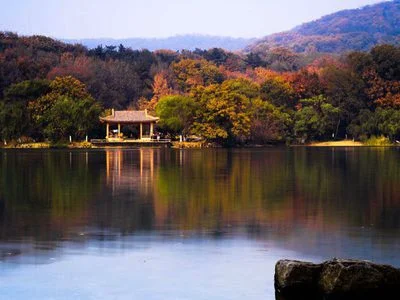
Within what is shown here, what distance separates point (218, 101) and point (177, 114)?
3.63 m

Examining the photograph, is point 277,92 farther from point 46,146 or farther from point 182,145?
point 46,146

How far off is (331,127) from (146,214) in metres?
50.9

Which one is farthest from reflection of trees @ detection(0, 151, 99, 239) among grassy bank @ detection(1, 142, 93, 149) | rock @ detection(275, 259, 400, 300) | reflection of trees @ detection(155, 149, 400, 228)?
grassy bank @ detection(1, 142, 93, 149)

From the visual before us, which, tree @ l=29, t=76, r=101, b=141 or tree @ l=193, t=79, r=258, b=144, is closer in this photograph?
tree @ l=29, t=76, r=101, b=141

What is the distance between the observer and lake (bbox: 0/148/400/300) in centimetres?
1012

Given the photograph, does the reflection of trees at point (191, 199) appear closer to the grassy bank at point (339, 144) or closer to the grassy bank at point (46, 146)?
the grassy bank at point (46, 146)

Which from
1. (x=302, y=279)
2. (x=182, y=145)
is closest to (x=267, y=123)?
(x=182, y=145)

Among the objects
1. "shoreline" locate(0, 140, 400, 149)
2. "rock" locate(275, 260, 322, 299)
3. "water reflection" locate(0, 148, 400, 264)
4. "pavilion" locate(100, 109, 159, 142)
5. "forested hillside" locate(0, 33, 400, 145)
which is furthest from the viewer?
"pavilion" locate(100, 109, 159, 142)

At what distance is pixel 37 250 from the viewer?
12.4 metres

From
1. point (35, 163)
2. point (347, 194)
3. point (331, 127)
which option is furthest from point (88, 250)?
point (331, 127)

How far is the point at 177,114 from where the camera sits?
62.6 m

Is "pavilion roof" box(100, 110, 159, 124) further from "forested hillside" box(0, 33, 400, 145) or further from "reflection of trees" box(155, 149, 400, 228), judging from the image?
"reflection of trees" box(155, 149, 400, 228)

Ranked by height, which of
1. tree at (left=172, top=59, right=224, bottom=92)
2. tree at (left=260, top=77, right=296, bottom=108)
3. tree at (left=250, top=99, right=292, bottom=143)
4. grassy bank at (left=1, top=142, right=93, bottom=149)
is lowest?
grassy bank at (left=1, top=142, right=93, bottom=149)

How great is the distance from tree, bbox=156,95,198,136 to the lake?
3434 centimetres
